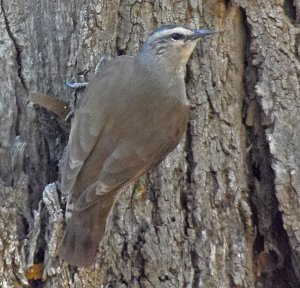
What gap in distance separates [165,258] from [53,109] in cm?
86

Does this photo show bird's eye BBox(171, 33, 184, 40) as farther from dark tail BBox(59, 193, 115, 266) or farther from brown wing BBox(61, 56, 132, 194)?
dark tail BBox(59, 193, 115, 266)

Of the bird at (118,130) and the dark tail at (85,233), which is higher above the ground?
the bird at (118,130)

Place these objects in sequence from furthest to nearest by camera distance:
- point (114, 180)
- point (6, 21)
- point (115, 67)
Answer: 1. point (6, 21)
2. point (115, 67)
3. point (114, 180)

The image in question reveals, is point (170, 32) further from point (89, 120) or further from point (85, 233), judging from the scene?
point (85, 233)

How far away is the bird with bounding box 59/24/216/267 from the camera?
3771 mm

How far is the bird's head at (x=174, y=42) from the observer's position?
4055 mm

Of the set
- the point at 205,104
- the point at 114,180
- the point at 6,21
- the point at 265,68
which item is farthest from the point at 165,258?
the point at 6,21

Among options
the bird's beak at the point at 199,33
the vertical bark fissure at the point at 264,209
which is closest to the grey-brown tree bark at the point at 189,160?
the vertical bark fissure at the point at 264,209

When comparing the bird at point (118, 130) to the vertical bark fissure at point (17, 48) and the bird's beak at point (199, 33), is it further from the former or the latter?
the vertical bark fissure at point (17, 48)

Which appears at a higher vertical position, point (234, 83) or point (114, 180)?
point (234, 83)

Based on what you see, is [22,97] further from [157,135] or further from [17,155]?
[157,135]

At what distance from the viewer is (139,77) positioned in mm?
4262

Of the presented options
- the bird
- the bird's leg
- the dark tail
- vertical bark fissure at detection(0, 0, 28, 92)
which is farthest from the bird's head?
the dark tail

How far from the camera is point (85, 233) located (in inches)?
148
